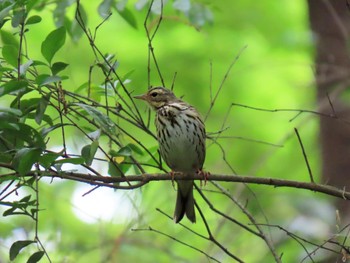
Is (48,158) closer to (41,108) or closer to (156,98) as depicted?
(41,108)

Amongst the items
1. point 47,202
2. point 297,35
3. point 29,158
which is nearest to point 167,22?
point 297,35

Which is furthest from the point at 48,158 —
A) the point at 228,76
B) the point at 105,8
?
the point at 228,76

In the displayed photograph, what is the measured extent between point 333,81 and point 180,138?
2.70m

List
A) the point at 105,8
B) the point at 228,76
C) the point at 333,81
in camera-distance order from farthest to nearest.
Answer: the point at 228,76 → the point at 333,81 → the point at 105,8

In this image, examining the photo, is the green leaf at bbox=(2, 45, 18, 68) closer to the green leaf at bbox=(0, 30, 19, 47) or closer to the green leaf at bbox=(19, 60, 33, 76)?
the green leaf at bbox=(19, 60, 33, 76)

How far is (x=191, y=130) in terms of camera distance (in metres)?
5.11

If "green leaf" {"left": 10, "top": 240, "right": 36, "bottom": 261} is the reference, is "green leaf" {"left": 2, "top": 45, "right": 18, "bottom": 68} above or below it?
above

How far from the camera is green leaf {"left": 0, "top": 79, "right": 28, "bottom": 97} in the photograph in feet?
9.87

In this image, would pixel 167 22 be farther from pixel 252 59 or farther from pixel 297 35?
pixel 297 35

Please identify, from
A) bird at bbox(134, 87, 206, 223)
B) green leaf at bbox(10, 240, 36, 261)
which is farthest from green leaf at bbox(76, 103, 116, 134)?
bird at bbox(134, 87, 206, 223)

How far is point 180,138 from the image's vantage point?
5062 millimetres

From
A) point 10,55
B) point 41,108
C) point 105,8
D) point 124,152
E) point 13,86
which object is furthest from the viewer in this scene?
point 105,8

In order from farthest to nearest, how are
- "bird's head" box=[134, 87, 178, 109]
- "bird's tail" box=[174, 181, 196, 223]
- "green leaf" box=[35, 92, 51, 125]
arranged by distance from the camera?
1. "bird's head" box=[134, 87, 178, 109]
2. "bird's tail" box=[174, 181, 196, 223]
3. "green leaf" box=[35, 92, 51, 125]

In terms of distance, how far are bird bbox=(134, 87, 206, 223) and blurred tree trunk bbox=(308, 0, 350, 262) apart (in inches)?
78.2
